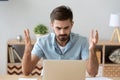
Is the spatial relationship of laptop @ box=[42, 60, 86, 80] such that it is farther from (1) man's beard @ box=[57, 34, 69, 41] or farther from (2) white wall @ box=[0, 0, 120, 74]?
(2) white wall @ box=[0, 0, 120, 74]

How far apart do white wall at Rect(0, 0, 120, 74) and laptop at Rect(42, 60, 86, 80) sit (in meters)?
2.19

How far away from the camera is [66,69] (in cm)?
171

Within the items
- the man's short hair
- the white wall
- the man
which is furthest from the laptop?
the white wall

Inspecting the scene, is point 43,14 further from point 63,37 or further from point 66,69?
point 66,69

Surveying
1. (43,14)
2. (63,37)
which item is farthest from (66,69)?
(43,14)

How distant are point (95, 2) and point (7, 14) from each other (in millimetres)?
1237

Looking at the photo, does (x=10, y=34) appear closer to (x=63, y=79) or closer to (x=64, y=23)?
Result: (x=64, y=23)

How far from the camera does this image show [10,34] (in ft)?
12.7

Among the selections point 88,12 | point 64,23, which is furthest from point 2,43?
point 64,23

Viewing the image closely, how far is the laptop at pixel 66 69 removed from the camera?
1.71 metres

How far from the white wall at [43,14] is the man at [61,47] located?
154cm

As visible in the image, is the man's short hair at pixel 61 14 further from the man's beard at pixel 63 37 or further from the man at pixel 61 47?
the man's beard at pixel 63 37

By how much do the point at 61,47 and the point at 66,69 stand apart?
60cm

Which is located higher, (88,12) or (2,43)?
(88,12)
